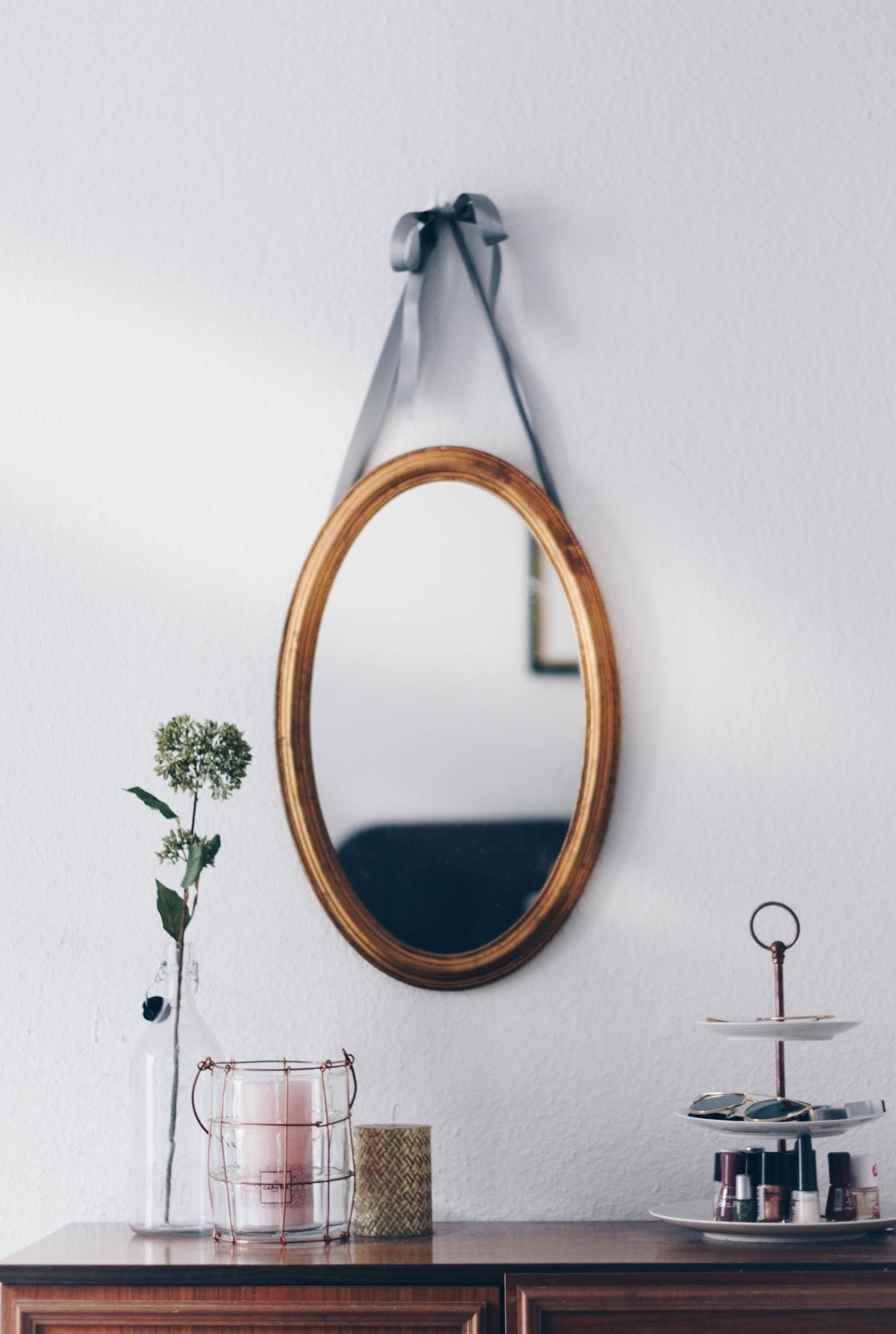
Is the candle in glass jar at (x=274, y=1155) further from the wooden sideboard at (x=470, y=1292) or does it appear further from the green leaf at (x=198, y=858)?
the green leaf at (x=198, y=858)

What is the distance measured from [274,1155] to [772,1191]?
20.1 inches

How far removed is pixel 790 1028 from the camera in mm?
1365

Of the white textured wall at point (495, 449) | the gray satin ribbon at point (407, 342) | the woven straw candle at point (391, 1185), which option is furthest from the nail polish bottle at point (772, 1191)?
the gray satin ribbon at point (407, 342)

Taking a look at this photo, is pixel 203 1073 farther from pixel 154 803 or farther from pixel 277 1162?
pixel 154 803

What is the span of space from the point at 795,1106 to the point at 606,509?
74 centimetres

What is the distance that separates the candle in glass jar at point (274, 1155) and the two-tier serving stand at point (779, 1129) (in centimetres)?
38

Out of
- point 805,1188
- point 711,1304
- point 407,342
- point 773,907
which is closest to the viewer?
point 711,1304

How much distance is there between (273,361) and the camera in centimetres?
174

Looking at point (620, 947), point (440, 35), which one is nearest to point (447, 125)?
point (440, 35)

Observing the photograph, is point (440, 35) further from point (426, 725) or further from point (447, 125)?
point (426, 725)

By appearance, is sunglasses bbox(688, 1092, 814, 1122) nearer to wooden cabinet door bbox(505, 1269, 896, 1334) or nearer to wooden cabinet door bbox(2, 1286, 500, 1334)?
wooden cabinet door bbox(505, 1269, 896, 1334)

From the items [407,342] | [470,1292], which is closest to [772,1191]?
[470,1292]

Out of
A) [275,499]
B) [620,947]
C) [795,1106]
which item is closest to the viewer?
[795,1106]

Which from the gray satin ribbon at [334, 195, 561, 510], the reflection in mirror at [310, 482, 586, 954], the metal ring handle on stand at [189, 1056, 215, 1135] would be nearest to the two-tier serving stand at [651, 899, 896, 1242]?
the reflection in mirror at [310, 482, 586, 954]
